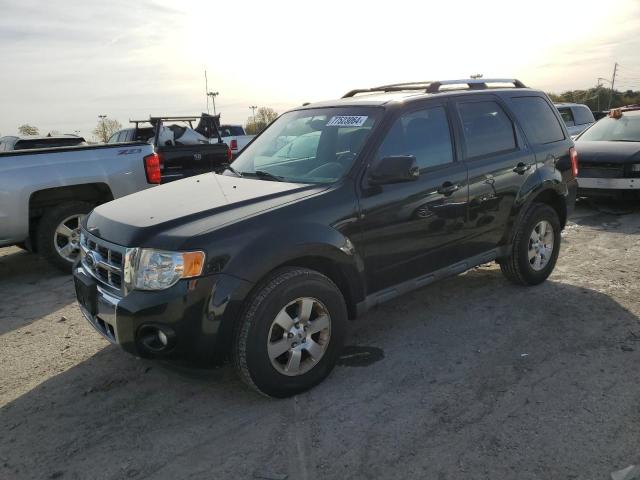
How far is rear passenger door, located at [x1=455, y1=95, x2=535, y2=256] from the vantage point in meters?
4.24

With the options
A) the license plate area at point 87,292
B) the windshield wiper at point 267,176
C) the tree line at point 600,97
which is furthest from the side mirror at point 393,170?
the tree line at point 600,97

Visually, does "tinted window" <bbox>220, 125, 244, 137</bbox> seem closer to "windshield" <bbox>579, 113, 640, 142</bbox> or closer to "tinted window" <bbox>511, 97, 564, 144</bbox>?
"windshield" <bbox>579, 113, 640, 142</bbox>

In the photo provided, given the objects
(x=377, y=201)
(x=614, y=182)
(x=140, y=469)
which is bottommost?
(x=140, y=469)

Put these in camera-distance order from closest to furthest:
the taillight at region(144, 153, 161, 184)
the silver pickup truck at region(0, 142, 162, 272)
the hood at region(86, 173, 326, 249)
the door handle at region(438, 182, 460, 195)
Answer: the hood at region(86, 173, 326, 249) < the door handle at region(438, 182, 460, 195) < the silver pickup truck at region(0, 142, 162, 272) < the taillight at region(144, 153, 161, 184)

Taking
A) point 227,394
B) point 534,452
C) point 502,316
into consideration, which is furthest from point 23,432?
point 502,316

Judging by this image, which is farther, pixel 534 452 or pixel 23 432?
pixel 23 432

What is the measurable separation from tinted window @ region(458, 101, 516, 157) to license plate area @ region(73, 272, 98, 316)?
292 cm

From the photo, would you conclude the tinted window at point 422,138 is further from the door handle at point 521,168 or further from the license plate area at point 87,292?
the license plate area at point 87,292

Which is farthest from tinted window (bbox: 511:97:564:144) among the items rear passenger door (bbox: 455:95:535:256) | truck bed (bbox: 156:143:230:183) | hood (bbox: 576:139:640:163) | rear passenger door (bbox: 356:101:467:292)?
truck bed (bbox: 156:143:230:183)

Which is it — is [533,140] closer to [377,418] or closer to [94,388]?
[377,418]

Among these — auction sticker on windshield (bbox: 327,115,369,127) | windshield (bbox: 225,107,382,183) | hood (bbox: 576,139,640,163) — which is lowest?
hood (bbox: 576,139,640,163)

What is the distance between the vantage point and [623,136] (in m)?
8.78

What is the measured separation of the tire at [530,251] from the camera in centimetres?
473

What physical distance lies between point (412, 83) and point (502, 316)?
2.22 m
